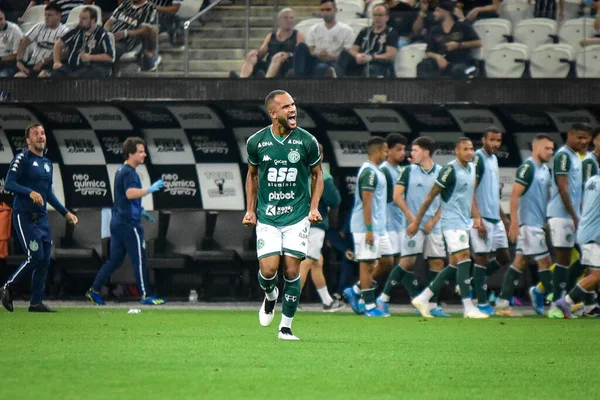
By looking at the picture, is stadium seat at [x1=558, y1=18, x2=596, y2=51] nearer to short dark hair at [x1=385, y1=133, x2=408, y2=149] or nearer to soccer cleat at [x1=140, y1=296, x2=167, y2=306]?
short dark hair at [x1=385, y1=133, x2=408, y2=149]

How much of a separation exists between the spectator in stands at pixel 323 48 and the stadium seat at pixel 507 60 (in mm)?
1966

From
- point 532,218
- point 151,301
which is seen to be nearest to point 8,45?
point 151,301

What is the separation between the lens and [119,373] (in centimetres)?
763

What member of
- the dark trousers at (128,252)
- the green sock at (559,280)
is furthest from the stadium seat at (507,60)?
the dark trousers at (128,252)

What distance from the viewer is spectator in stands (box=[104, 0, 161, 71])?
18.0 meters

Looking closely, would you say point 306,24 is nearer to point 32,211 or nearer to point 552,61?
point 552,61

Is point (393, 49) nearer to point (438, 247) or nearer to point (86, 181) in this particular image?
point (438, 247)

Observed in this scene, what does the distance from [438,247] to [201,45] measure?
481 centimetres

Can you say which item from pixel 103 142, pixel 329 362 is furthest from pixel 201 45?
pixel 329 362

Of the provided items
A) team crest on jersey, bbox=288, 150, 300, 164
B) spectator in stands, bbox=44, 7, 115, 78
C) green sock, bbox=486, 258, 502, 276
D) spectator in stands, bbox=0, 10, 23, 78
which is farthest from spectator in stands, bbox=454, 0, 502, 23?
team crest on jersey, bbox=288, 150, 300, 164

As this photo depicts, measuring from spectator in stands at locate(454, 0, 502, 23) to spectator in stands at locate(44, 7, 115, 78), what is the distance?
512 centimetres

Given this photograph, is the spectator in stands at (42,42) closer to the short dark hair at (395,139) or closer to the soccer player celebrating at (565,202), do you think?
the short dark hair at (395,139)

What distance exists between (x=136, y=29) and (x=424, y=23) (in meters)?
4.32

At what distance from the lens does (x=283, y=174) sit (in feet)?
35.2
